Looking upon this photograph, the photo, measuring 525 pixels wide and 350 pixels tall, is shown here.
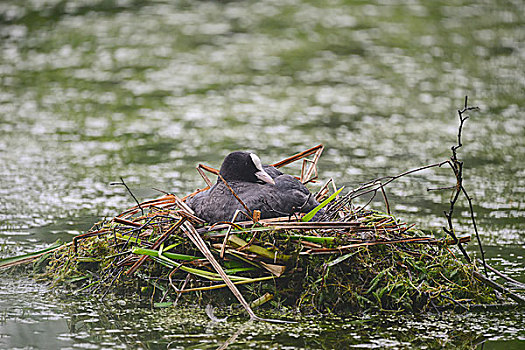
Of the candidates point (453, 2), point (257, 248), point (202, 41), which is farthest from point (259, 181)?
point (453, 2)

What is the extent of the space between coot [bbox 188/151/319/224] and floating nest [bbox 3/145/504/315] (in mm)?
A: 78

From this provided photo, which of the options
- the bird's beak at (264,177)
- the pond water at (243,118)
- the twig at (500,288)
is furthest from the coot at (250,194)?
the twig at (500,288)

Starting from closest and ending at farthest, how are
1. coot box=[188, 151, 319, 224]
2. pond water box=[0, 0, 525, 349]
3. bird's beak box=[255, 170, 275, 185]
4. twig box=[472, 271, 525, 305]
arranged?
pond water box=[0, 0, 525, 349] < twig box=[472, 271, 525, 305] < coot box=[188, 151, 319, 224] < bird's beak box=[255, 170, 275, 185]

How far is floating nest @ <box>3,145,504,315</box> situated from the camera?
11.0 feet

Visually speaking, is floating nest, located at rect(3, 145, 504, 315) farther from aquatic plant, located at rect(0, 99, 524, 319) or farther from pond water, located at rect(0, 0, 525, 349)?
pond water, located at rect(0, 0, 525, 349)

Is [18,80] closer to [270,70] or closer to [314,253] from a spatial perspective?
[270,70]

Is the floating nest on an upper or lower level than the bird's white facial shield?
lower

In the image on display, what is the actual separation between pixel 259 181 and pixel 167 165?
2772mm

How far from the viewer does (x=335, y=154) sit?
684 cm

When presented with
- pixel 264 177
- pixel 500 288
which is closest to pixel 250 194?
pixel 264 177

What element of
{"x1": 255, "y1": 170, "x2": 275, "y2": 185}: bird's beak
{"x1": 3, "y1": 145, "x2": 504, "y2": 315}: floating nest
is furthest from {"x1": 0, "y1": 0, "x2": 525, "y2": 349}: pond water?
{"x1": 255, "y1": 170, "x2": 275, "y2": 185}: bird's beak

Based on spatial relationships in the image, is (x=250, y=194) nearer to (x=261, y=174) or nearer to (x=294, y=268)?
(x=261, y=174)

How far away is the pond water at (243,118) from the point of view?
10.7 ft

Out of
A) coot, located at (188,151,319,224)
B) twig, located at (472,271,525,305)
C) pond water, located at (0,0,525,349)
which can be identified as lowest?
pond water, located at (0,0,525,349)
